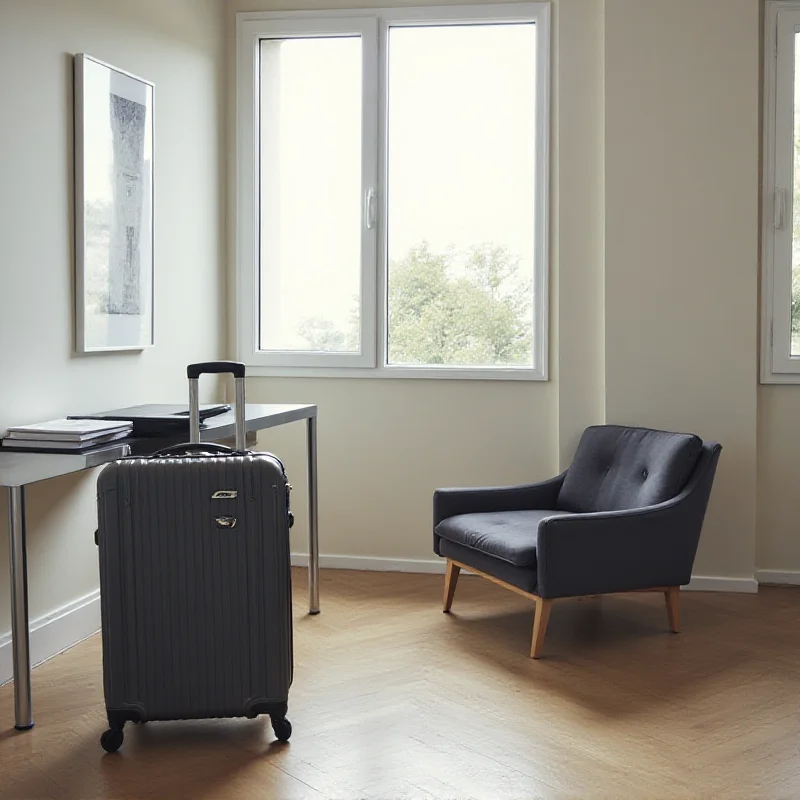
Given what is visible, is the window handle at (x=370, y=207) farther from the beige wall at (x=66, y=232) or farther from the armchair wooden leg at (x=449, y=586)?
the armchair wooden leg at (x=449, y=586)

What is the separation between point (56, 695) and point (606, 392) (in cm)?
256

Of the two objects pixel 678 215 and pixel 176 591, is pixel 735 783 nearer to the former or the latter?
pixel 176 591

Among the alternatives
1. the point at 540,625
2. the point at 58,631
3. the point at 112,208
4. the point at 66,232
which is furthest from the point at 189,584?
the point at 112,208

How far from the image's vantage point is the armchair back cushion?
3.86 meters

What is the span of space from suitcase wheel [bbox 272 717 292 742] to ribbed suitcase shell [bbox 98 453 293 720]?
66 millimetres

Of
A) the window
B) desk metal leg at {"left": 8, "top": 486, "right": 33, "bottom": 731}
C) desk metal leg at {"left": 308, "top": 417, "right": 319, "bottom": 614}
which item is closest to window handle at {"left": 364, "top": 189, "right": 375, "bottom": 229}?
the window

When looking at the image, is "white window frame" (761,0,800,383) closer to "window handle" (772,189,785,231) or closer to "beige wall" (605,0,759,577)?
"window handle" (772,189,785,231)

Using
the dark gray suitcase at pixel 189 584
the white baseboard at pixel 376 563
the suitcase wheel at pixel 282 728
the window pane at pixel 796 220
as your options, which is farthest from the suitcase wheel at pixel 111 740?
the window pane at pixel 796 220

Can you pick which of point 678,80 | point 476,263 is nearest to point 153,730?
point 476,263

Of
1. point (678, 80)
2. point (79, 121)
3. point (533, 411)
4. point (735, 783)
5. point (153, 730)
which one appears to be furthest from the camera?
point (533, 411)

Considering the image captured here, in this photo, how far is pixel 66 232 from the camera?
3584mm

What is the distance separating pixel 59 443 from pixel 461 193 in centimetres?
250

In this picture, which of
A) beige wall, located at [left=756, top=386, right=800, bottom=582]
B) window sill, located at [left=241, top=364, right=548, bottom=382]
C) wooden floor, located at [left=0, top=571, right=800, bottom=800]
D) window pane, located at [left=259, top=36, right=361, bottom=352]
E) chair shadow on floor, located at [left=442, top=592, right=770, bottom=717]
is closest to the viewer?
wooden floor, located at [left=0, top=571, right=800, bottom=800]

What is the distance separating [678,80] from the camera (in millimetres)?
4457
